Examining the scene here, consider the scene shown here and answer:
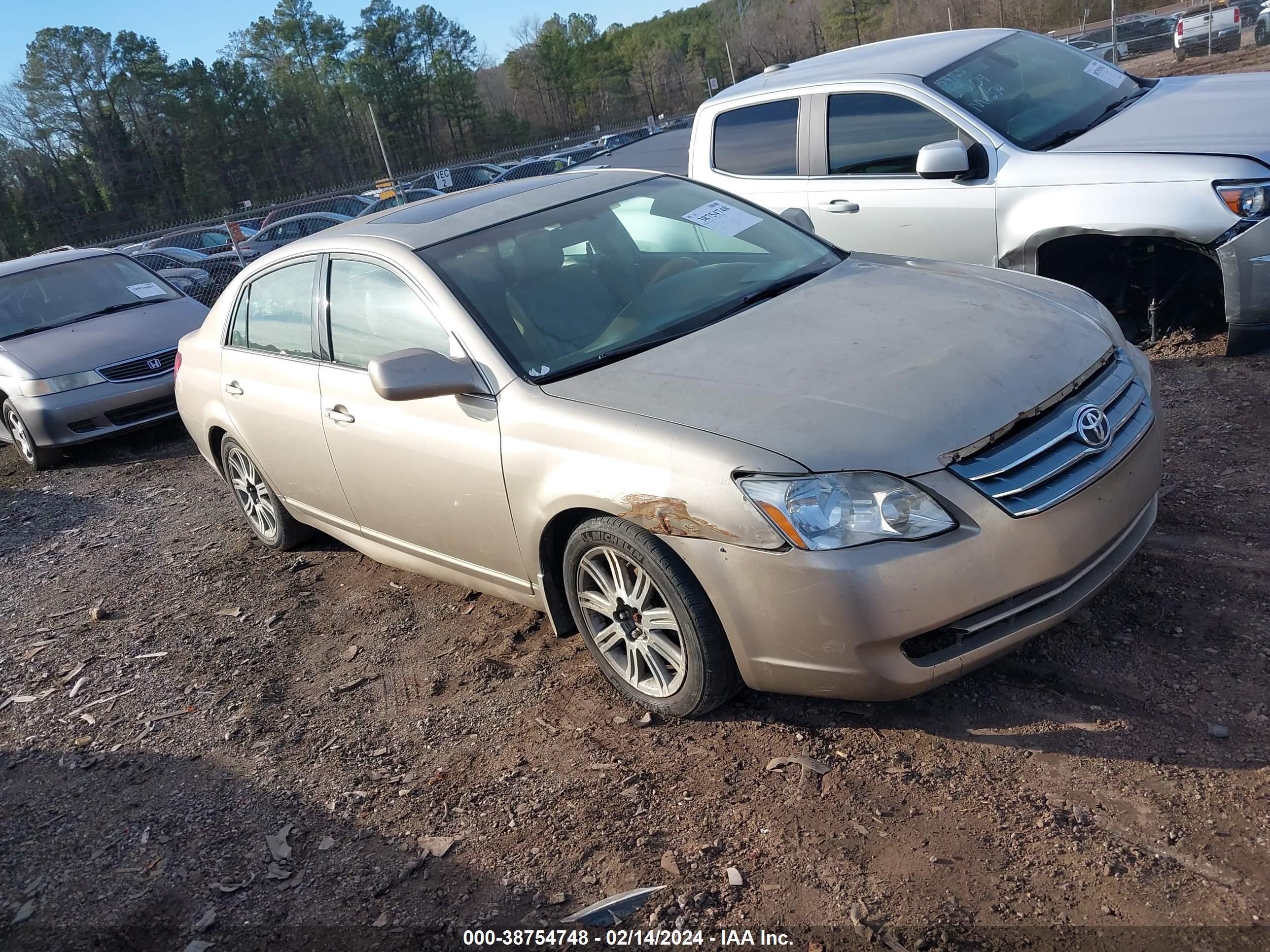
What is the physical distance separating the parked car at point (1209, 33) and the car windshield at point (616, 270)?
27.7 m

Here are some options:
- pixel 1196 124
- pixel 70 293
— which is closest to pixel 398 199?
pixel 70 293

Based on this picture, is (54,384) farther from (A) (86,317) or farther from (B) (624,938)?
(B) (624,938)

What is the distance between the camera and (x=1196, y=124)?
5.29m

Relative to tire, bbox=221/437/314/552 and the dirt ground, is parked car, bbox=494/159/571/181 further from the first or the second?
the dirt ground

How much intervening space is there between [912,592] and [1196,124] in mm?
3970

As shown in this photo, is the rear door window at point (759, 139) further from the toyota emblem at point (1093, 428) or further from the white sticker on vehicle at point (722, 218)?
the toyota emblem at point (1093, 428)

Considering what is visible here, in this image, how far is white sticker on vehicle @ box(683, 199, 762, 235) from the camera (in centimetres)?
441

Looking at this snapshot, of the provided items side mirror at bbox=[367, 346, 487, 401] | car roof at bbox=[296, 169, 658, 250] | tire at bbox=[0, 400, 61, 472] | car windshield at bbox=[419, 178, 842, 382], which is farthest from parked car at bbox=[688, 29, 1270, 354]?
tire at bbox=[0, 400, 61, 472]

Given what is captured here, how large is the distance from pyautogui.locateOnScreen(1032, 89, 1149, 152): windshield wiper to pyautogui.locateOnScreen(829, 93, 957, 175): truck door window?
1.64ft

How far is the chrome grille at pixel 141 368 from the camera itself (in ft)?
→ 28.4

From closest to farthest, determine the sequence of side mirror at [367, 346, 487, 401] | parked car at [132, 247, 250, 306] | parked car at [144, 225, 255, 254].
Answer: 1. side mirror at [367, 346, 487, 401]
2. parked car at [132, 247, 250, 306]
3. parked car at [144, 225, 255, 254]

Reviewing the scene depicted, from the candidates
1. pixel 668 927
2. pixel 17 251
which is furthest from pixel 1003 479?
pixel 17 251

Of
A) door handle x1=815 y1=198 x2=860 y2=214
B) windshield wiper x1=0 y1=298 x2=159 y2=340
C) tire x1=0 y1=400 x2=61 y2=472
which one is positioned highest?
windshield wiper x1=0 y1=298 x2=159 y2=340

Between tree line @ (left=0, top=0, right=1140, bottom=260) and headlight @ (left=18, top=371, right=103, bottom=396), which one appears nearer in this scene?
headlight @ (left=18, top=371, right=103, bottom=396)
